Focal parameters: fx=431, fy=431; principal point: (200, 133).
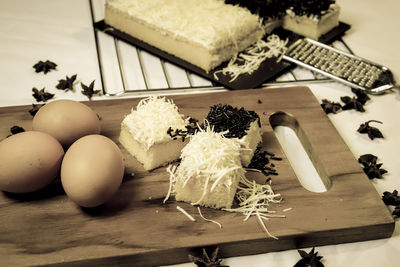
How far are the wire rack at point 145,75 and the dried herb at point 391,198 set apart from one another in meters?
1.03

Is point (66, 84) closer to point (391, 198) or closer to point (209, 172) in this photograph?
point (209, 172)

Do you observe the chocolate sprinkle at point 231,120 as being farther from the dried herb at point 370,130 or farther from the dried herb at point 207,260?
the dried herb at point 370,130

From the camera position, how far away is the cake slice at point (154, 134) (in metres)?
1.92

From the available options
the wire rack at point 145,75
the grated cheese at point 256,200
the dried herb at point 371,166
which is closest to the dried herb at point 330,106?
the wire rack at point 145,75

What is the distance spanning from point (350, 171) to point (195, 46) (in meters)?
1.29

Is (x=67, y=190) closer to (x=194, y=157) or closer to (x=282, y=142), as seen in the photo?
(x=194, y=157)

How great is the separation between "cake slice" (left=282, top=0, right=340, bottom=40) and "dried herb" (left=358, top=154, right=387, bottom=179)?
1.24 meters

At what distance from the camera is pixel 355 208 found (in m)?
1.80

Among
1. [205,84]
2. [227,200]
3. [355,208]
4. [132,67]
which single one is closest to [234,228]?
[227,200]

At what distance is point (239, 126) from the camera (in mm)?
1929

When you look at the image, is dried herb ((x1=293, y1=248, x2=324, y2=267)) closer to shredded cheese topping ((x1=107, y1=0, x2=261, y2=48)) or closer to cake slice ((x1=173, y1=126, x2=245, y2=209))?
cake slice ((x1=173, y1=126, x2=245, y2=209))

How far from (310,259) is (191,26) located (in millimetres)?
1737

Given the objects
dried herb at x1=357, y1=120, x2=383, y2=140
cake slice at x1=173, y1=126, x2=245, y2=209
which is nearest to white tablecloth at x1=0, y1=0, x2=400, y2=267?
dried herb at x1=357, y1=120, x2=383, y2=140

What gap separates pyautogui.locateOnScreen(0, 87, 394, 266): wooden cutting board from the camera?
5.22 ft
